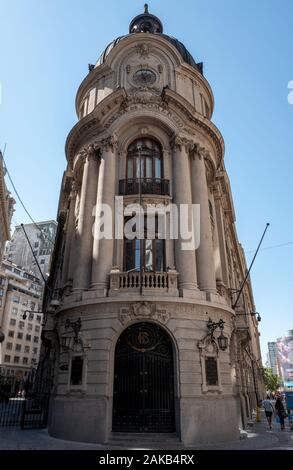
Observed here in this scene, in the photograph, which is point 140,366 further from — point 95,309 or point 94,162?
point 94,162

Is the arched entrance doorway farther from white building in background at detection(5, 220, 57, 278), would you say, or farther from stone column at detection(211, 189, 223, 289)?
white building in background at detection(5, 220, 57, 278)

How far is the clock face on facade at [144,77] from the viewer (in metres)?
21.4

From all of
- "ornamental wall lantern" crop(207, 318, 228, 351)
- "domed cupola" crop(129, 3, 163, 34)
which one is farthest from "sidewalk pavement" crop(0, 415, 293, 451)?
"domed cupola" crop(129, 3, 163, 34)

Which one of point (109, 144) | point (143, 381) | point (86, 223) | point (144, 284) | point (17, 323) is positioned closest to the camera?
point (143, 381)

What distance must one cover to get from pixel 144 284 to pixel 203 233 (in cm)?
443

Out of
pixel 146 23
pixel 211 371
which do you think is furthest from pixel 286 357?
pixel 211 371

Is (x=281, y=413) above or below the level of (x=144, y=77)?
below

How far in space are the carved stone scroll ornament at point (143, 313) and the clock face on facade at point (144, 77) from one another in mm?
13802

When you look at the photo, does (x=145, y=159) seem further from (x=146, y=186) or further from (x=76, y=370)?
(x=76, y=370)

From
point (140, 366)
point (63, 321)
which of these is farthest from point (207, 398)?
point (63, 321)

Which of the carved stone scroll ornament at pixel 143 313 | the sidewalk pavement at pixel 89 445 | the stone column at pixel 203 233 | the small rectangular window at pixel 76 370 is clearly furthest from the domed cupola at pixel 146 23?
the sidewalk pavement at pixel 89 445

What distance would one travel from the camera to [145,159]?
1978cm
